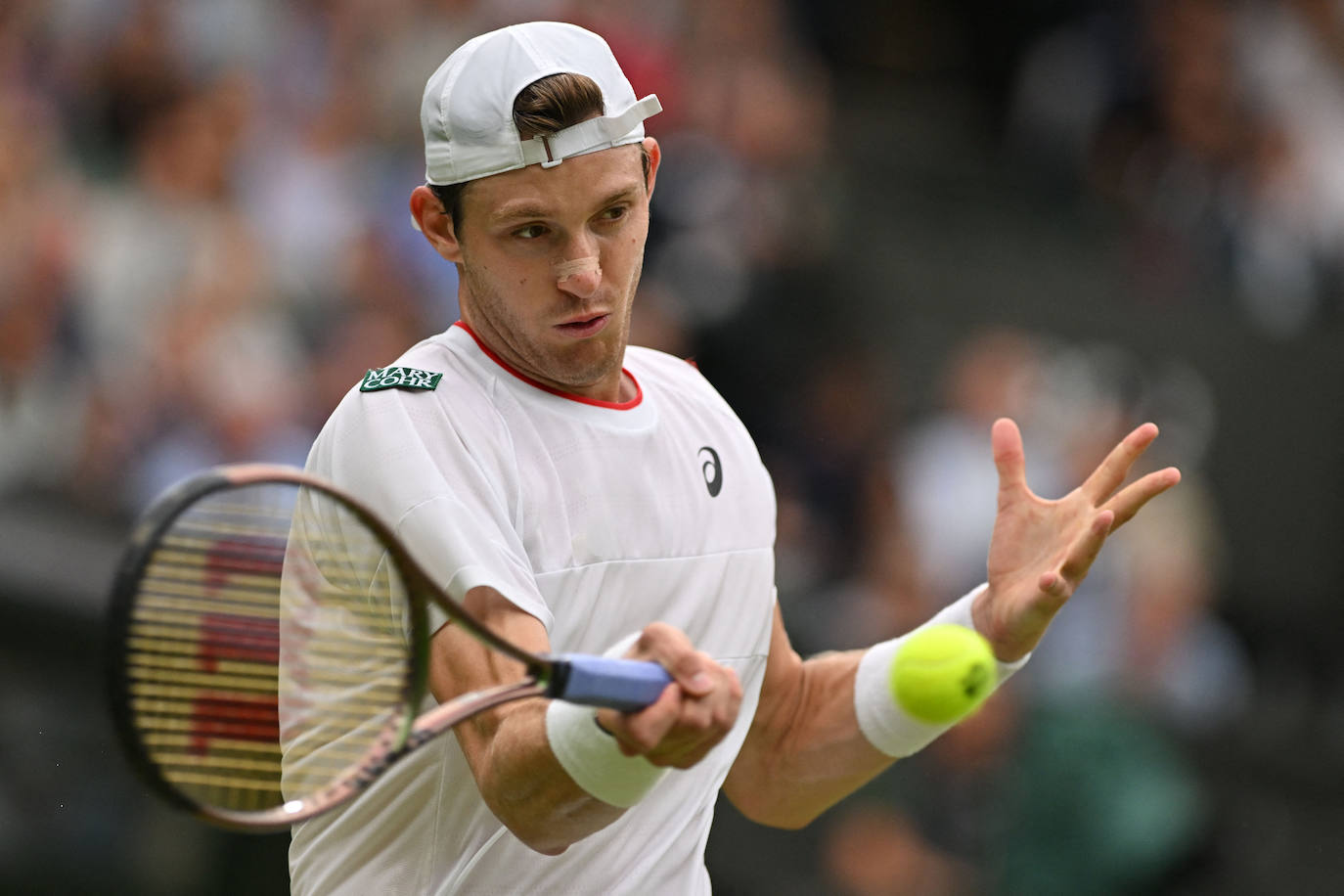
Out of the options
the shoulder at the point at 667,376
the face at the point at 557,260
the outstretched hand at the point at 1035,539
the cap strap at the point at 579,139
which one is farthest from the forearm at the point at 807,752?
the cap strap at the point at 579,139

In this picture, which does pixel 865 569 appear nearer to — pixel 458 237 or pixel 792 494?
pixel 792 494

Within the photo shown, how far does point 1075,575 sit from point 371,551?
131 centimetres

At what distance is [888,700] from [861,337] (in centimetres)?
564

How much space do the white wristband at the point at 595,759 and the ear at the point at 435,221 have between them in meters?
0.89

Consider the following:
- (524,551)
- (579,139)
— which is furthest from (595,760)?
(579,139)

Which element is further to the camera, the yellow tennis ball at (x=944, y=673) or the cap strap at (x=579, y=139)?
the yellow tennis ball at (x=944, y=673)

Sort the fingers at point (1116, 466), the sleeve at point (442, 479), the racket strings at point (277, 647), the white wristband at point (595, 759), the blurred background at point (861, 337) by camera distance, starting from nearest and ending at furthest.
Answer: the white wristband at point (595, 759) → the racket strings at point (277, 647) → the sleeve at point (442, 479) → the fingers at point (1116, 466) → the blurred background at point (861, 337)

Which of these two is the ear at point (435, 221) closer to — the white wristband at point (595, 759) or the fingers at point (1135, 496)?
the white wristband at point (595, 759)

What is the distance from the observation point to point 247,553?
10.1ft

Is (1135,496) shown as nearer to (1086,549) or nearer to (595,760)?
(1086,549)

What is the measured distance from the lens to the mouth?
3.21 meters

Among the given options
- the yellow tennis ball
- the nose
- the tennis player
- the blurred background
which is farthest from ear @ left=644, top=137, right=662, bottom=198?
the blurred background

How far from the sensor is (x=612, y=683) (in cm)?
259

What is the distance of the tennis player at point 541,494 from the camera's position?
2924 millimetres
